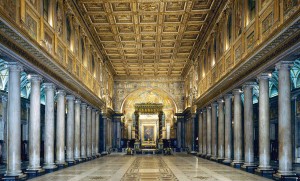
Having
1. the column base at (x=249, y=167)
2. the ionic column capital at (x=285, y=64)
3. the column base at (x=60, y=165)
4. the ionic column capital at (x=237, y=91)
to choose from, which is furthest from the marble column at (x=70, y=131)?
the ionic column capital at (x=285, y=64)

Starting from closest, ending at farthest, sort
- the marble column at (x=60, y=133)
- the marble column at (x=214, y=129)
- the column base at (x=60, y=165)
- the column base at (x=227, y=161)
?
the column base at (x=60, y=165) < the marble column at (x=60, y=133) < the column base at (x=227, y=161) < the marble column at (x=214, y=129)

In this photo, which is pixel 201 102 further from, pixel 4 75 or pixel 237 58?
pixel 4 75

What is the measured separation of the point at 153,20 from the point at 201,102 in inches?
355

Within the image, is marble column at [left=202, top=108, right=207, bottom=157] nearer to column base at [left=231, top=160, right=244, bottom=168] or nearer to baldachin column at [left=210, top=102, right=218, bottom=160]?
baldachin column at [left=210, top=102, right=218, bottom=160]

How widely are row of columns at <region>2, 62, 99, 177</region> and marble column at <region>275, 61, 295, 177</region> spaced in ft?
32.1

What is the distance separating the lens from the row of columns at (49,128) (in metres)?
14.8

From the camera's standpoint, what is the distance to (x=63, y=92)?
2292 cm

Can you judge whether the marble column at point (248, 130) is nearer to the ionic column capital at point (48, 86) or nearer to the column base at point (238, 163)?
the column base at point (238, 163)

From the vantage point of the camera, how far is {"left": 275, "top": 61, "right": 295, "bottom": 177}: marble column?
1466 centimetres

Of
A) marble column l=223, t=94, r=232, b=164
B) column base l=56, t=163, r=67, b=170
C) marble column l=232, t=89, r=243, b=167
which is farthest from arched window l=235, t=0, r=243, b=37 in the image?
column base l=56, t=163, r=67, b=170

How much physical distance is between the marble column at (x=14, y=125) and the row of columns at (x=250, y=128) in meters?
9.75

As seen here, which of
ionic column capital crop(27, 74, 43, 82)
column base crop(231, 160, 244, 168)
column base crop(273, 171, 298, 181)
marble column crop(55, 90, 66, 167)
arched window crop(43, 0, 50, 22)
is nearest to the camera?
column base crop(273, 171, 298, 181)

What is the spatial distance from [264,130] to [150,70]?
28897mm

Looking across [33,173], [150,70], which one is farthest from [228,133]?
[150,70]
